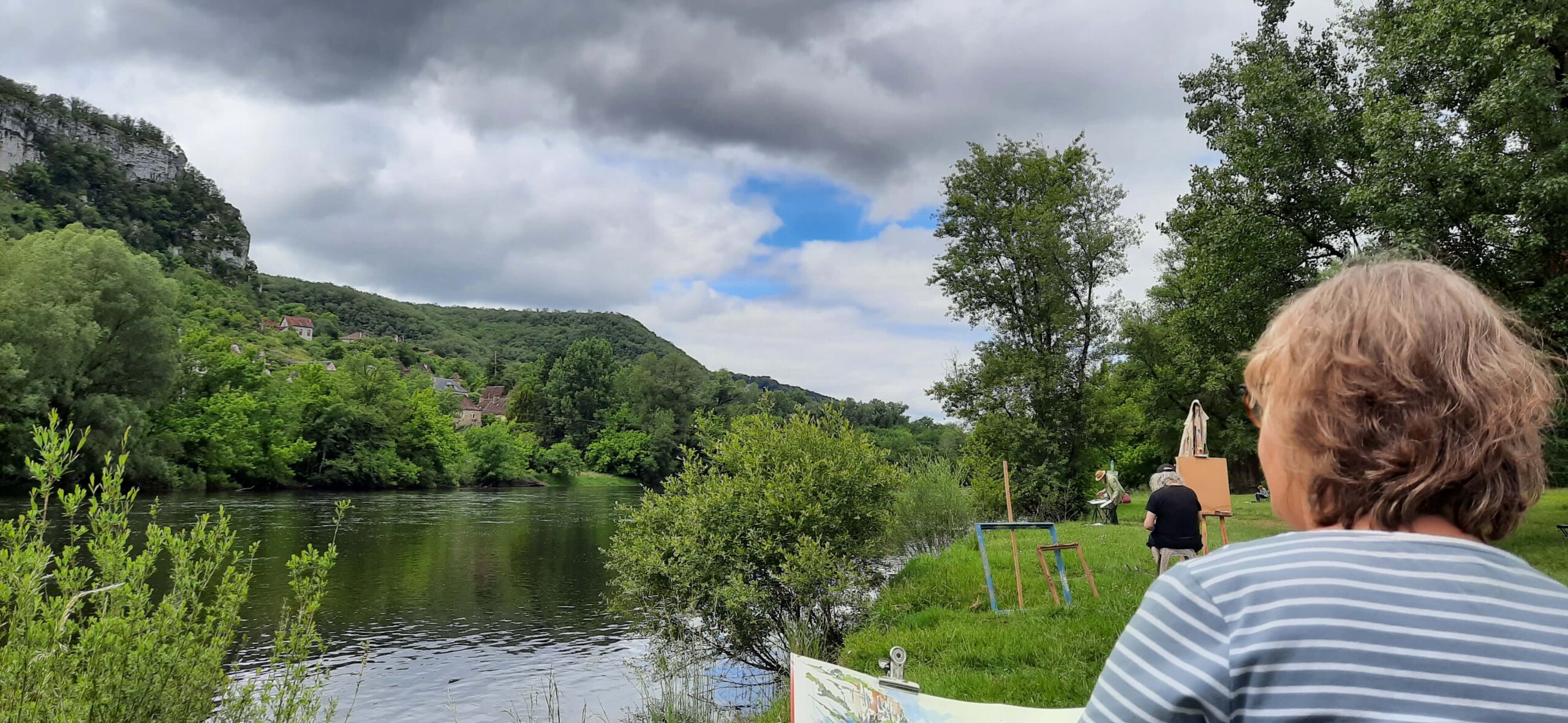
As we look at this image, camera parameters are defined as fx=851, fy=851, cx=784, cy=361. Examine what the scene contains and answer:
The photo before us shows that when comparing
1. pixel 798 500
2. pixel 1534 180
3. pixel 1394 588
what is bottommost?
pixel 798 500

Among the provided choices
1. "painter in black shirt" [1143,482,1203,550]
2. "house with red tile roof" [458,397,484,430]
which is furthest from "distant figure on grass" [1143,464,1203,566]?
"house with red tile roof" [458,397,484,430]

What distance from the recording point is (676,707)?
8.62 m

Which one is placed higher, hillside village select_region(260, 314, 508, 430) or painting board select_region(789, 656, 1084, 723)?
hillside village select_region(260, 314, 508, 430)

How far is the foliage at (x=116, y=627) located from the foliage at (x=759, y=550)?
230 inches

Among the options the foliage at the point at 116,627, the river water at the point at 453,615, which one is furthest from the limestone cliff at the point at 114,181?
the foliage at the point at 116,627

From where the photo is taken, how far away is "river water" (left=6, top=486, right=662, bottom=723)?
10.4 m

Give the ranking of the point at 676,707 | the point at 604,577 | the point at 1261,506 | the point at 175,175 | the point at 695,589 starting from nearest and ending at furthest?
the point at 676,707 → the point at 695,589 → the point at 604,577 → the point at 1261,506 → the point at 175,175

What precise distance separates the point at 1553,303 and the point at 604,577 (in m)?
18.5

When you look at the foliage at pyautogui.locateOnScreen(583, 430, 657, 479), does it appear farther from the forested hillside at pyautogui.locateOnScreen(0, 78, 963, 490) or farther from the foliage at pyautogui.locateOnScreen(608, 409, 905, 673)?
the foliage at pyautogui.locateOnScreen(608, 409, 905, 673)

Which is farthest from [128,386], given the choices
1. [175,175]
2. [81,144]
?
[175,175]

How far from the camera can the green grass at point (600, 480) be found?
76.4 m

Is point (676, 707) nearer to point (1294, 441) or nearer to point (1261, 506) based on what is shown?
point (1294, 441)

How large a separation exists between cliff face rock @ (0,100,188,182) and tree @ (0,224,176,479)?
9554cm

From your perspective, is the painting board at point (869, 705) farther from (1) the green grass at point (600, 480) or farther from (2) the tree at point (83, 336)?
(1) the green grass at point (600, 480)
